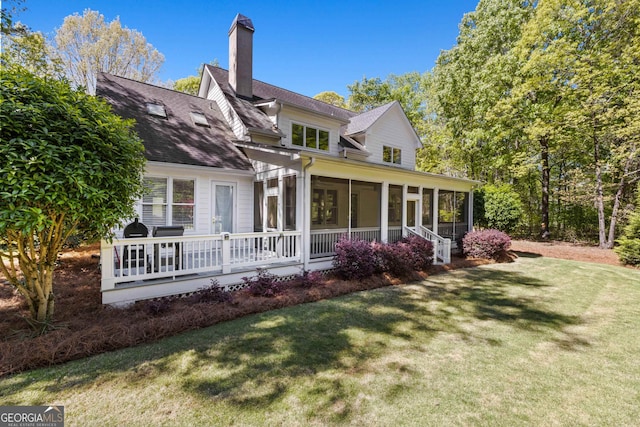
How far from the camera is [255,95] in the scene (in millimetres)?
13094

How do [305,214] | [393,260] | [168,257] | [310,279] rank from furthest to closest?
[393,260] < [305,214] < [310,279] < [168,257]

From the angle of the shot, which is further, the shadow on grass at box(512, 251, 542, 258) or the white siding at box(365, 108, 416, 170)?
the white siding at box(365, 108, 416, 170)

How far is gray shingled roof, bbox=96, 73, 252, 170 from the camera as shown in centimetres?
873

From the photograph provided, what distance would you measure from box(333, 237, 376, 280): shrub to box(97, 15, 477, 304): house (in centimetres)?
56

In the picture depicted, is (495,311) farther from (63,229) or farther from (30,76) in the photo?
(30,76)

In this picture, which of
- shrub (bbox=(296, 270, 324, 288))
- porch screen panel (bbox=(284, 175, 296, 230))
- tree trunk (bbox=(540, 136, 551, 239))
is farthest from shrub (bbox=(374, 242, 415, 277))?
tree trunk (bbox=(540, 136, 551, 239))

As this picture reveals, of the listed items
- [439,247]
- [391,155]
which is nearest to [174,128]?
[391,155]

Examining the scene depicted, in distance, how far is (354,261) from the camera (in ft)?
25.6

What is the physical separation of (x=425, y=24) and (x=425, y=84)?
675 cm

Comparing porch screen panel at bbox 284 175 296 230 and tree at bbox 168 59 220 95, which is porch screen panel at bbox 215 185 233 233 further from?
tree at bbox 168 59 220 95

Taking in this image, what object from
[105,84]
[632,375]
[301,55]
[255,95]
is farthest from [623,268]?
[105,84]

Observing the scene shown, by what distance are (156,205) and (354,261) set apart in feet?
20.5

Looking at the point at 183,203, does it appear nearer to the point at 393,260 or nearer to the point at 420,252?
the point at 393,260

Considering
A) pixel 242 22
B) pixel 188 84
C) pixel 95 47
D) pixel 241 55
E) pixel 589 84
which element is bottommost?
pixel 589 84
